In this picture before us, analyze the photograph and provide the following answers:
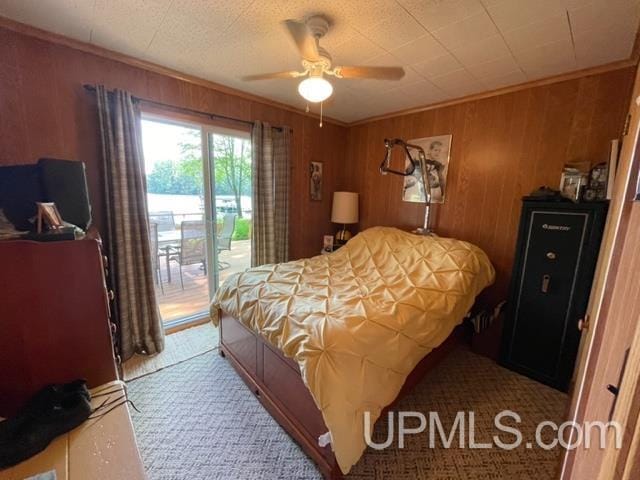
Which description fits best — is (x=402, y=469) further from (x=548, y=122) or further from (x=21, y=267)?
(x=548, y=122)

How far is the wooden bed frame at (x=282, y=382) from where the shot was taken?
1.42 m

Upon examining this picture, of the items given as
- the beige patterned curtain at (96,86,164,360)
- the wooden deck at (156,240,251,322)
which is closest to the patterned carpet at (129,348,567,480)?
the beige patterned curtain at (96,86,164,360)

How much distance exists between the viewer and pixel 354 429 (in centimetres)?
126

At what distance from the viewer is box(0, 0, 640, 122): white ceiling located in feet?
4.87

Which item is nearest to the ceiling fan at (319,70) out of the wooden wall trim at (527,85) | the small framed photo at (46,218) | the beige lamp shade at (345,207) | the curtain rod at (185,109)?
the curtain rod at (185,109)

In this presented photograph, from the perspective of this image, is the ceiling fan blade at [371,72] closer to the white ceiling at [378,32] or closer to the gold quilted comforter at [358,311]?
the white ceiling at [378,32]

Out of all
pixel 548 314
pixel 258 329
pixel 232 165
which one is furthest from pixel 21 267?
pixel 548 314

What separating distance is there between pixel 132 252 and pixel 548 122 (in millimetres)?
3633

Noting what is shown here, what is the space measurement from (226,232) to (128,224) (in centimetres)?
104

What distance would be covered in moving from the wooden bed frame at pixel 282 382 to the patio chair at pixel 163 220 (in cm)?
114

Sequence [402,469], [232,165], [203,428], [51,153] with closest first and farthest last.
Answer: [402,469] → [203,428] → [51,153] → [232,165]

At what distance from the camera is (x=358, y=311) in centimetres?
160

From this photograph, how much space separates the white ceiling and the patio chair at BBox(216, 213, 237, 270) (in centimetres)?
141

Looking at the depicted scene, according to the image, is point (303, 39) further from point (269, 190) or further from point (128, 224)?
point (128, 224)
